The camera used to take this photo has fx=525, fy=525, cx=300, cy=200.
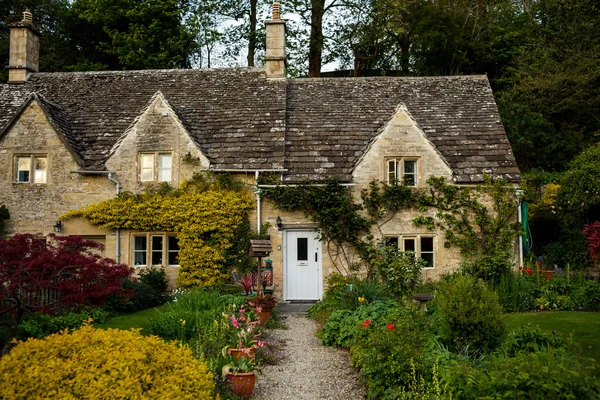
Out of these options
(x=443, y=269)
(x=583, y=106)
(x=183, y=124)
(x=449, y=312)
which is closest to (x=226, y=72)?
(x=183, y=124)

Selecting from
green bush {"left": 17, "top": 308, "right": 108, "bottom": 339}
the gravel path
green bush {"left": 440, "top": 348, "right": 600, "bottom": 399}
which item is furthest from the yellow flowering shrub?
green bush {"left": 17, "top": 308, "right": 108, "bottom": 339}

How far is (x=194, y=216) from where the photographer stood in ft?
58.1

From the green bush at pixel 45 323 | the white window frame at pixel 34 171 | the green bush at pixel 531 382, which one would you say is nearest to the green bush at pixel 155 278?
the green bush at pixel 45 323

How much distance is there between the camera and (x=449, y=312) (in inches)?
347

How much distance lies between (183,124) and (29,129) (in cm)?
557

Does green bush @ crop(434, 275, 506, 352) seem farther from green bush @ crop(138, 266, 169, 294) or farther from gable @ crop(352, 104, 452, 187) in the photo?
green bush @ crop(138, 266, 169, 294)

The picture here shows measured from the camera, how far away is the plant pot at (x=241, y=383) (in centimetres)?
781

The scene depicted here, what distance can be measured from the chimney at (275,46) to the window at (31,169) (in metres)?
9.62

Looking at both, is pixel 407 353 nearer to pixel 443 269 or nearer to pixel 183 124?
pixel 443 269

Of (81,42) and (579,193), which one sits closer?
(579,193)

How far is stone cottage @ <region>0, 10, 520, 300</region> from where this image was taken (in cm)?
1800

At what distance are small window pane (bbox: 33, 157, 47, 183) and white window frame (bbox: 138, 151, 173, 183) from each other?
3.51 meters

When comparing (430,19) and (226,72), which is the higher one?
(430,19)

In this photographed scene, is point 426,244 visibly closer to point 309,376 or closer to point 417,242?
point 417,242
